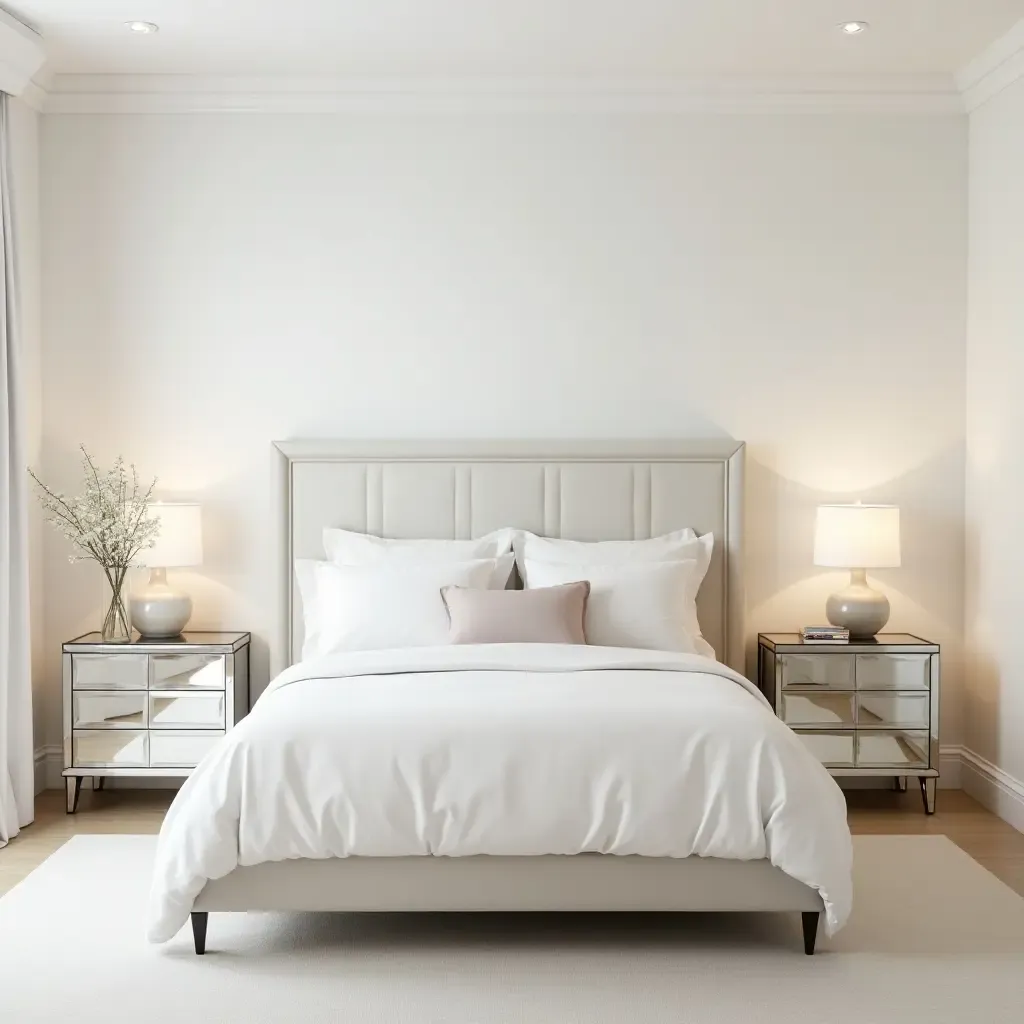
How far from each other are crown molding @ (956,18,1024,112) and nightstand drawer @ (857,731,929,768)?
256 cm

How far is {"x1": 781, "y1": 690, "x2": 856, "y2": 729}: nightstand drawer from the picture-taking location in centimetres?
446

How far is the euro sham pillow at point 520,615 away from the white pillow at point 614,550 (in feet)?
1.26

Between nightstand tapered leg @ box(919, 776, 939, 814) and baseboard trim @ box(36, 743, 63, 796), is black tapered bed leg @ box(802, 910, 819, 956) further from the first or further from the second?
baseboard trim @ box(36, 743, 63, 796)

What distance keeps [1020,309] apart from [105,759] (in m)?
3.92

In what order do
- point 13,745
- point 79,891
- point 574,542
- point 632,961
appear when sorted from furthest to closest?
point 574,542 → point 13,745 → point 79,891 → point 632,961

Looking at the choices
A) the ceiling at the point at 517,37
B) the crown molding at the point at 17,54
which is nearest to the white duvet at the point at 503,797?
the ceiling at the point at 517,37

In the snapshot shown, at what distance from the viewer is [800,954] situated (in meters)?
3.06

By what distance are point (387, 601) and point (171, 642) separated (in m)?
0.94

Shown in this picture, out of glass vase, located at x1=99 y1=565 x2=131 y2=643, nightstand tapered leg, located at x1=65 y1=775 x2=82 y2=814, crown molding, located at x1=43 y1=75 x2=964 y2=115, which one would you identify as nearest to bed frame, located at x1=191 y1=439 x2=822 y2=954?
glass vase, located at x1=99 y1=565 x2=131 y2=643

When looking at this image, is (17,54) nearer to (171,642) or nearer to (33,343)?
(33,343)

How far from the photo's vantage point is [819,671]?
14.7ft

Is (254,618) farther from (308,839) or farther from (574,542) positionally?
(308,839)

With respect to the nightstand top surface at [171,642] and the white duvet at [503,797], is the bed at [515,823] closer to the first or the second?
the white duvet at [503,797]

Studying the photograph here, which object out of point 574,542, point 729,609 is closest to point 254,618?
point 574,542
